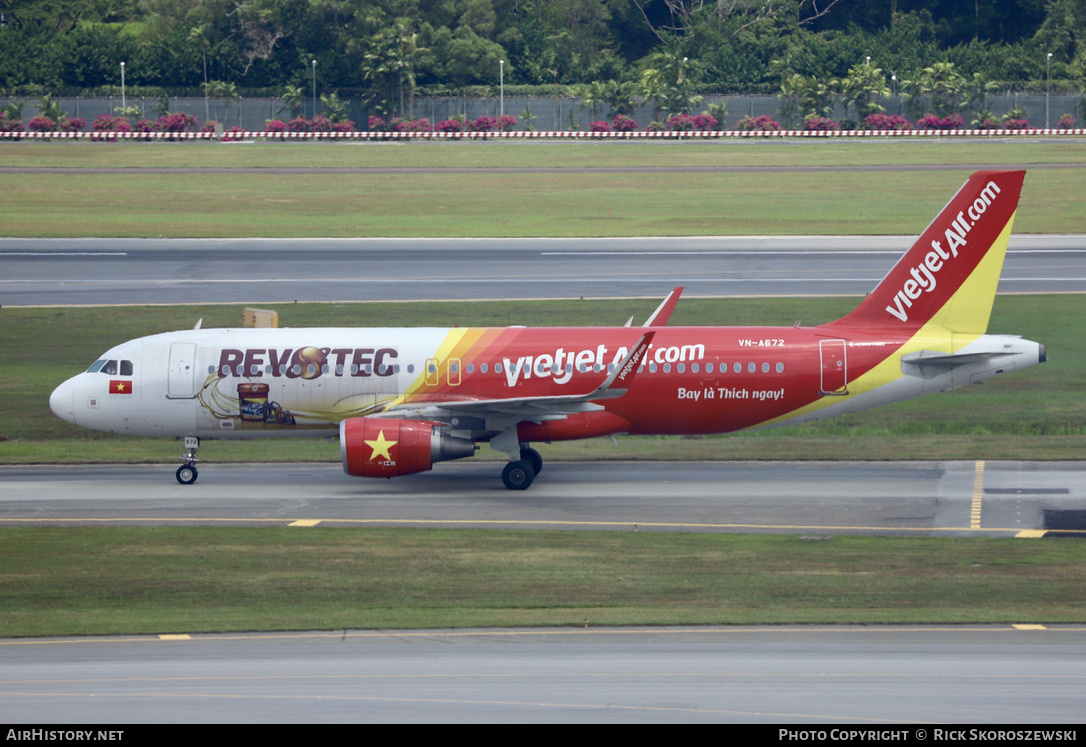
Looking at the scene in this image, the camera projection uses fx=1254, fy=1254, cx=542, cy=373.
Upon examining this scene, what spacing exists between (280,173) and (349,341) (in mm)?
69901

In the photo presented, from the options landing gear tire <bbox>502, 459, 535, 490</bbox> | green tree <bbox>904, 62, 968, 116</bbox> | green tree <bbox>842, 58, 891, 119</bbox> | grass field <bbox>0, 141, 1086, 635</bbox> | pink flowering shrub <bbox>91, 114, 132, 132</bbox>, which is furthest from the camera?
green tree <bbox>842, 58, 891, 119</bbox>

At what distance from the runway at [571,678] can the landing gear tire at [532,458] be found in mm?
12926

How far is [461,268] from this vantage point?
6359 centimetres

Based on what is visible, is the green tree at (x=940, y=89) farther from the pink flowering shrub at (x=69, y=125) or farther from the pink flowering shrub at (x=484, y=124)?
the pink flowering shrub at (x=69, y=125)

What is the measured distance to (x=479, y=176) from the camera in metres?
97.8

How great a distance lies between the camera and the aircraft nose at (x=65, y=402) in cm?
3394

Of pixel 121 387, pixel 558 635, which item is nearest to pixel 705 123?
pixel 121 387

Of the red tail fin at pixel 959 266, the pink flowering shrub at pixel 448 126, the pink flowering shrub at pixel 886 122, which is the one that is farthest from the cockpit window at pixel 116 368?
the pink flowering shrub at pixel 886 122

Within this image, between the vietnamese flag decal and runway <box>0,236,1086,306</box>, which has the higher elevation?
runway <box>0,236,1086,306</box>

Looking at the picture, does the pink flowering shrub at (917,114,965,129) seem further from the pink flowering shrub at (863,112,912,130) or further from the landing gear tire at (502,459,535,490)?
the landing gear tire at (502,459,535,490)

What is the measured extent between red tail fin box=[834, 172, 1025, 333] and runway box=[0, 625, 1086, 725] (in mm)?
13967

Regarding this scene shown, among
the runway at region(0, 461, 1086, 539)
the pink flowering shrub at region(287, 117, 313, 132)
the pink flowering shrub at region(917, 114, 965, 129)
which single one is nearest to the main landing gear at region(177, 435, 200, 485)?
the runway at region(0, 461, 1086, 539)

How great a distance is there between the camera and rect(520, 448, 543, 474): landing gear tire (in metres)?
34.2
